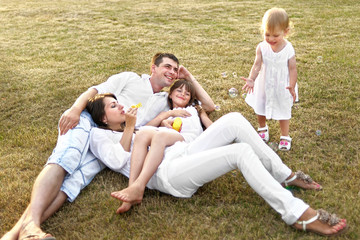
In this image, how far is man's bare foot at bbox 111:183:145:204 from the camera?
106 inches

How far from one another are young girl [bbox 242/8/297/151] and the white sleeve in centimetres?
138

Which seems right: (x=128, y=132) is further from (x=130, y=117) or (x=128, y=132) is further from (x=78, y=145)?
(x=78, y=145)

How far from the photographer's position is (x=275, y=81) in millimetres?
3764

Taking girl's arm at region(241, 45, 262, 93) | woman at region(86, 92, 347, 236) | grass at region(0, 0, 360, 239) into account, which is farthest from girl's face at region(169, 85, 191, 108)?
woman at region(86, 92, 347, 236)

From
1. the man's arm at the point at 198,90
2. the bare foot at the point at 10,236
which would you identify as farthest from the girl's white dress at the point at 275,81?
the bare foot at the point at 10,236

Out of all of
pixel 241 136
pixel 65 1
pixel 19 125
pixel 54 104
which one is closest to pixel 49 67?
pixel 54 104

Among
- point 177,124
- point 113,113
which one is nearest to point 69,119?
point 113,113

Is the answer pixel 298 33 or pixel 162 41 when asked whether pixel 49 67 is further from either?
pixel 298 33

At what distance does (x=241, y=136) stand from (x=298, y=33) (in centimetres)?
647

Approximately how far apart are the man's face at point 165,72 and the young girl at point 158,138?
0.40ft

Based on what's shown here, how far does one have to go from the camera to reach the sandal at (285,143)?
12.2ft

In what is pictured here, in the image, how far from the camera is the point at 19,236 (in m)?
2.47

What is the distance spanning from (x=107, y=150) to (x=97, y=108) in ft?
1.66

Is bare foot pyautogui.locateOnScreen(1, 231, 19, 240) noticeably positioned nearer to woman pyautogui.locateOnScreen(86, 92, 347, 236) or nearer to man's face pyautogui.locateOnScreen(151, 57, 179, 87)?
woman pyautogui.locateOnScreen(86, 92, 347, 236)
